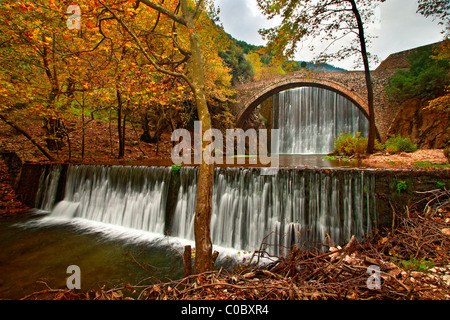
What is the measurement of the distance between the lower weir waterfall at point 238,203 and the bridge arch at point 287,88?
10.2m

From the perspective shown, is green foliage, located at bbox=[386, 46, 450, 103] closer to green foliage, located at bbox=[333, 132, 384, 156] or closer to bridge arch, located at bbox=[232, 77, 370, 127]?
bridge arch, located at bbox=[232, 77, 370, 127]

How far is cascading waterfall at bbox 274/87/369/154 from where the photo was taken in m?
16.8

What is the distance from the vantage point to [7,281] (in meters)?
3.44

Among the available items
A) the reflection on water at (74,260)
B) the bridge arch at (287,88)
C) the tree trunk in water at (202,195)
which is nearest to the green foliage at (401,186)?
the tree trunk in water at (202,195)

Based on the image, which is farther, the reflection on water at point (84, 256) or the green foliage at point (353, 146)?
the green foliage at point (353, 146)

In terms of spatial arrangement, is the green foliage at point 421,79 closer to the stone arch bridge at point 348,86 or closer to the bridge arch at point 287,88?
the stone arch bridge at point 348,86

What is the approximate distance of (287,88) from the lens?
16.8 metres

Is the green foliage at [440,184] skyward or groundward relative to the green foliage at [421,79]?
groundward

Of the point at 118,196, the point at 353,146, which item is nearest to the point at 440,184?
the point at 353,146

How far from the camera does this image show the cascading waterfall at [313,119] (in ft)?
55.1

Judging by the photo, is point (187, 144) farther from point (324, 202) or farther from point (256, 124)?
point (324, 202)

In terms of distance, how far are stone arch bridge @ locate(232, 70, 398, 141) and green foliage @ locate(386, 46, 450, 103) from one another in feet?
2.07

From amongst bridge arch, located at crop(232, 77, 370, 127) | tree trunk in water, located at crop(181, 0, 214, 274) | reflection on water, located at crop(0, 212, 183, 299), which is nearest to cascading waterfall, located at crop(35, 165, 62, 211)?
reflection on water, located at crop(0, 212, 183, 299)
